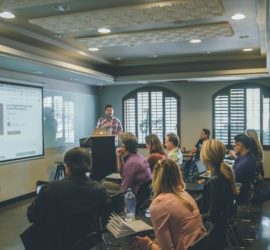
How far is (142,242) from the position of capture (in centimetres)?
215

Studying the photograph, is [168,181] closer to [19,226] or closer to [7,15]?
[7,15]

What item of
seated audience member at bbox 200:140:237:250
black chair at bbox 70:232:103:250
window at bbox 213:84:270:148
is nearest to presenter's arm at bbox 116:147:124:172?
seated audience member at bbox 200:140:237:250

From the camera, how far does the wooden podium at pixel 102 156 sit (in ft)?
14.1

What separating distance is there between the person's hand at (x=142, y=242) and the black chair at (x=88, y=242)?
0.31 m

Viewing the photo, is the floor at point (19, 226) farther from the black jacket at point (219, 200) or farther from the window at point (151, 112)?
the window at point (151, 112)

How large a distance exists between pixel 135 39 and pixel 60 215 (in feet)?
11.3

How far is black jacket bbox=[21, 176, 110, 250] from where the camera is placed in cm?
225

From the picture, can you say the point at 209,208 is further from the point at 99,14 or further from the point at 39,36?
the point at 39,36

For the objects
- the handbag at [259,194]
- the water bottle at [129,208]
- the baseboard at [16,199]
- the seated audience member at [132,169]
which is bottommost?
the baseboard at [16,199]

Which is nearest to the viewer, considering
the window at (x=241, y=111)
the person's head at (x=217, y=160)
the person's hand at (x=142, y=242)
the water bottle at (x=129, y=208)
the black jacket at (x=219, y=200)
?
the person's hand at (x=142, y=242)

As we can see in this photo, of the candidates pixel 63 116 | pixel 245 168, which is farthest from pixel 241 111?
pixel 245 168

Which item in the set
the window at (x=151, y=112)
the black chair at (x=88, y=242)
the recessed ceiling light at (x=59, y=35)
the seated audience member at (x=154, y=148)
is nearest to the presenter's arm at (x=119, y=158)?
the seated audience member at (x=154, y=148)

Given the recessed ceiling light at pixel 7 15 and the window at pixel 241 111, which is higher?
the recessed ceiling light at pixel 7 15

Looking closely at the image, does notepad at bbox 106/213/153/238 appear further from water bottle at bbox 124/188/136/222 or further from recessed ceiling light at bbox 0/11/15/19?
recessed ceiling light at bbox 0/11/15/19
